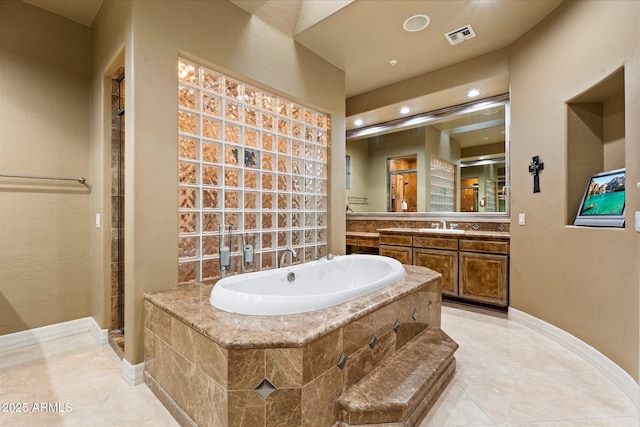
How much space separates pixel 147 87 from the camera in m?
1.90

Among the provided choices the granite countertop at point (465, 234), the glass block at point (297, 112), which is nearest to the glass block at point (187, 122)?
the glass block at point (297, 112)

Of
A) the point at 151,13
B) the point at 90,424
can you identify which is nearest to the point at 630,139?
the point at 151,13

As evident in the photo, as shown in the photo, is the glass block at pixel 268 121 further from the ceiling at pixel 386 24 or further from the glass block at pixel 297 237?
the glass block at pixel 297 237

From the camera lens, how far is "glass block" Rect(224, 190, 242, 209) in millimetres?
2393

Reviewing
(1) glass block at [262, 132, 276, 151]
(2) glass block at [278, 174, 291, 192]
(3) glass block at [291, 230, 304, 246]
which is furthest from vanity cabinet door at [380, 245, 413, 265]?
(1) glass block at [262, 132, 276, 151]

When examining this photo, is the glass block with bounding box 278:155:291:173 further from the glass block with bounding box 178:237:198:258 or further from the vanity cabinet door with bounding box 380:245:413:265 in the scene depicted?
the vanity cabinet door with bounding box 380:245:413:265

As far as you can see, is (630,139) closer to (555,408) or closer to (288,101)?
(555,408)

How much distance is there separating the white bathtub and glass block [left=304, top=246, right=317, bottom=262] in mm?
451

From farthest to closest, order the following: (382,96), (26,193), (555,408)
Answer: (382,96), (26,193), (555,408)

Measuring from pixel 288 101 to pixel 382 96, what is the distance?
64.4 inches

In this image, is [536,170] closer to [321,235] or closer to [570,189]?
[570,189]

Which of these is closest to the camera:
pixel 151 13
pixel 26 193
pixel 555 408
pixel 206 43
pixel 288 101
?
pixel 555 408

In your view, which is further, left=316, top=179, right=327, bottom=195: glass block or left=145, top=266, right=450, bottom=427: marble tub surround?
left=316, top=179, right=327, bottom=195: glass block

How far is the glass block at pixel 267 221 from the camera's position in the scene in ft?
A: 8.76
